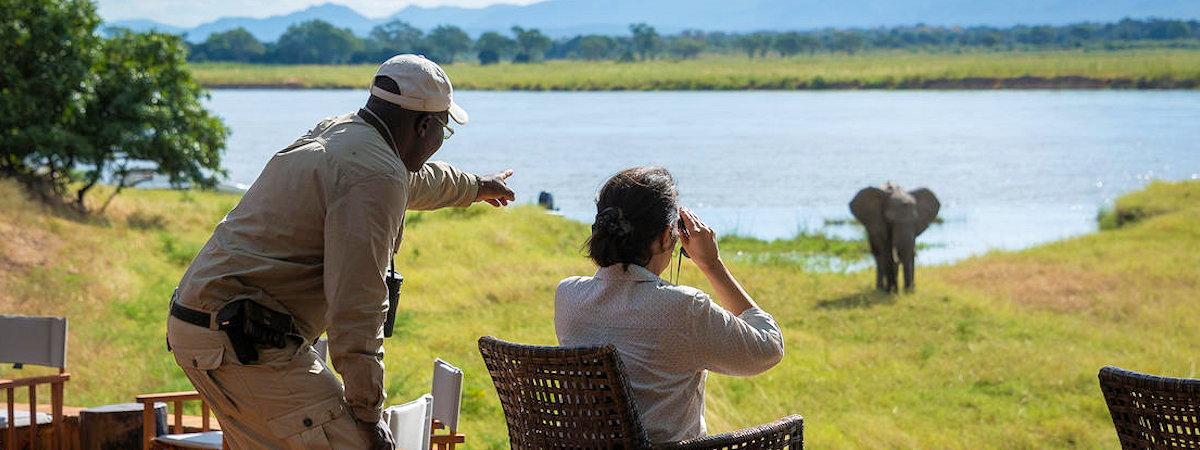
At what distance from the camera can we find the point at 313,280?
2992 millimetres

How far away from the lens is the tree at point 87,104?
16734 millimetres

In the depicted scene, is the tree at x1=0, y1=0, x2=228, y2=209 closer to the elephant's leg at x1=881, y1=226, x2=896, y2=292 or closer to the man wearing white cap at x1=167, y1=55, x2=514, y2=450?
the elephant's leg at x1=881, y1=226, x2=896, y2=292

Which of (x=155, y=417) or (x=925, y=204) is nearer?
(x=155, y=417)

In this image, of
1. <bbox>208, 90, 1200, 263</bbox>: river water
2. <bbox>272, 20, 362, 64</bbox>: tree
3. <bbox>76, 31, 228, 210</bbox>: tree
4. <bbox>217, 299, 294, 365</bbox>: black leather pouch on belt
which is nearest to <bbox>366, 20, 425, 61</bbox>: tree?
<bbox>272, 20, 362, 64</bbox>: tree

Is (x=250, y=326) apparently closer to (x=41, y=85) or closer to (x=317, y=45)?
(x=41, y=85)

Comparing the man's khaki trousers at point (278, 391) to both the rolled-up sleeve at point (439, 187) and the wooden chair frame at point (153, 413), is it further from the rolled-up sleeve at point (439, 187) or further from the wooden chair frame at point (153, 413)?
the wooden chair frame at point (153, 413)

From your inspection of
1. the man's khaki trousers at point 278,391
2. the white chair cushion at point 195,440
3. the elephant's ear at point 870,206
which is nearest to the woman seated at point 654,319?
the man's khaki trousers at point 278,391

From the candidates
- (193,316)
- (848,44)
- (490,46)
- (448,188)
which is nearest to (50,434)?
(448,188)

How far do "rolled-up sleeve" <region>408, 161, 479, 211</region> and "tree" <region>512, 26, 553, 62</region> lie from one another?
78362 millimetres

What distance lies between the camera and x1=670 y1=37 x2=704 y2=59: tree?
103125 millimetres

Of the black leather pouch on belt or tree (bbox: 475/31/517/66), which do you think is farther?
tree (bbox: 475/31/517/66)

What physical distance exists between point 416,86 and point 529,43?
8322cm

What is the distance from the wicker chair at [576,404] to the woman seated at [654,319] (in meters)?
0.08

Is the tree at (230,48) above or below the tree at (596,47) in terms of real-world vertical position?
below
